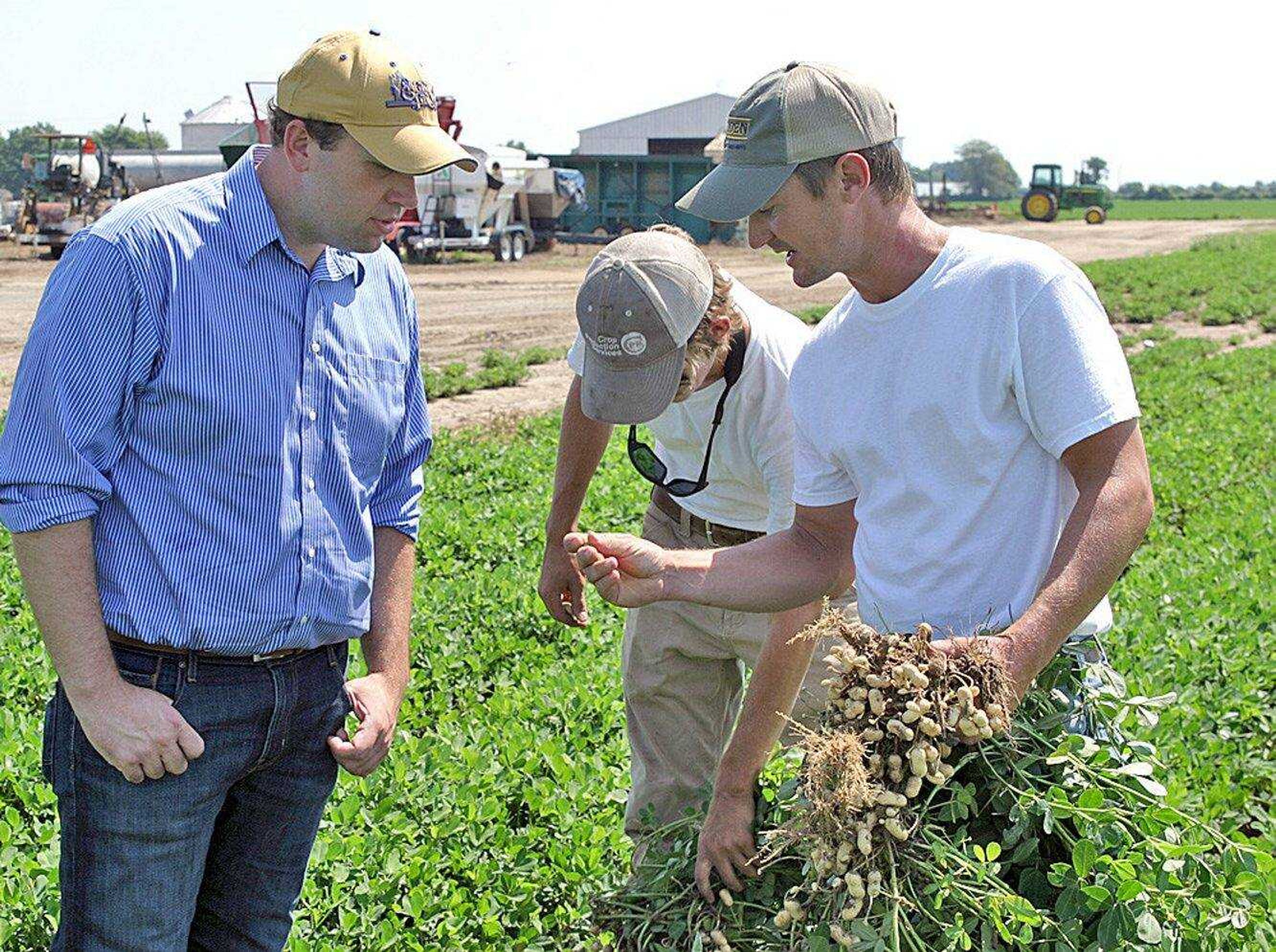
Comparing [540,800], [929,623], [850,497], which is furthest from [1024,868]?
[540,800]

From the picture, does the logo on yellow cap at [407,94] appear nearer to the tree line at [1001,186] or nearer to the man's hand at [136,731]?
the man's hand at [136,731]

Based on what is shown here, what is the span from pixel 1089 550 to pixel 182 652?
157 cm

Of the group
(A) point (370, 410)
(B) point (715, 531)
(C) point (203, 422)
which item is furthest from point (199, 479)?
(B) point (715, 531)

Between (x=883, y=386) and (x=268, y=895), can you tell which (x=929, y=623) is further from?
(x=268, y=895)

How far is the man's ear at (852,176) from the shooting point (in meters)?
2.32

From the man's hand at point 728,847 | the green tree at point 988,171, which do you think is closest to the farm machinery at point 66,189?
the man's hand at point 728,847

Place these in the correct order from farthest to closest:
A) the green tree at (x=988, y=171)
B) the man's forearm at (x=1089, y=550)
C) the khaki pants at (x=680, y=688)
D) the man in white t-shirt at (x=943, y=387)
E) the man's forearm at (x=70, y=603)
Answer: the green tree at (x=988, y=171), the khaki pants at (x=680, y=688), the man's forearm at (x=70, y=603), the man in white t-shirt at (x=943, y=387), the man's forearm at (x=1089, y=550)

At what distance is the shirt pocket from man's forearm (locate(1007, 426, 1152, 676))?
4.26ft

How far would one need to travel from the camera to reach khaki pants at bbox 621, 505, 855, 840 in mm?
3391

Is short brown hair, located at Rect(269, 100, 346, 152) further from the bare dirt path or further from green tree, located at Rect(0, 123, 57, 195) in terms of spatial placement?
green tree, located at Rect(0, 123, 57, 195)

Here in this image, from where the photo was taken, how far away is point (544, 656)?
5.73 metres

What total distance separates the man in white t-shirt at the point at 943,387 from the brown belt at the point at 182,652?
0.92 metres

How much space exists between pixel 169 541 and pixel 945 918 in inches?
56.7

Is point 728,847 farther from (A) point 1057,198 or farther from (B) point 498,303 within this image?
(A) point 1057,198
